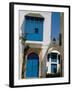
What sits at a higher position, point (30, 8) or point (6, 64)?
point (30, 8)

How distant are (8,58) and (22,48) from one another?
0.10 m

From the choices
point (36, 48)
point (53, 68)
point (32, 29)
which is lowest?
point (53, 68)

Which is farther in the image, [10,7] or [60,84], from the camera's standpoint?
[60,84]

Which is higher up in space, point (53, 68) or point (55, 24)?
point (55, 24)

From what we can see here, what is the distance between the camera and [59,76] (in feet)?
5.84

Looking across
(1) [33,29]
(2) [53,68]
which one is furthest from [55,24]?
(2) [53,68]

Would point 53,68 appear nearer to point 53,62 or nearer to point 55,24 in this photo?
point 53,62

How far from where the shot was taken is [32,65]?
67.1 inches

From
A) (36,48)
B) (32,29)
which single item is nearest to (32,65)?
(36,48)

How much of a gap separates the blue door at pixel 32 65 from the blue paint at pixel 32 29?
0.33ft

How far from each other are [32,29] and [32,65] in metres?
0.21
